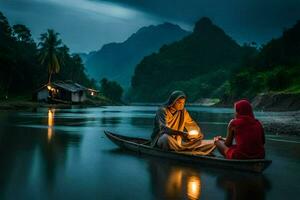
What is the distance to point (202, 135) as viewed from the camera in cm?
1497

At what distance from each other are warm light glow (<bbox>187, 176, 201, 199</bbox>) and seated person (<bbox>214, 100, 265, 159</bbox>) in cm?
153

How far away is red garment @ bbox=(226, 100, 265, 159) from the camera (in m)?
12.3

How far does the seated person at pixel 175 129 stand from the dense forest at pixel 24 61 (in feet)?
210

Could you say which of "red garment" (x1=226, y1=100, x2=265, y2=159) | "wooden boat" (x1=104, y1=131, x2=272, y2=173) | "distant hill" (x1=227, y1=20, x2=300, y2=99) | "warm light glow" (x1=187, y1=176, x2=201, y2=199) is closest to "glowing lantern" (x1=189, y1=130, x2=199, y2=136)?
"wooden boat" (x1=104, y1=131, x2=272, y2=173)

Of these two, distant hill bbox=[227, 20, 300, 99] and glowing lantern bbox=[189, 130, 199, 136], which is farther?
distant hill bbox=[227, 20, 300, 99]

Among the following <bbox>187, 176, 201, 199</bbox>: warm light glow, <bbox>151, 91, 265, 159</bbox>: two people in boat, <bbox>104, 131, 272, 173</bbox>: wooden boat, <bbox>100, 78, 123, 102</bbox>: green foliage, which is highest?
<bbox>100, 78, 123, 102</bbox>: green foliage

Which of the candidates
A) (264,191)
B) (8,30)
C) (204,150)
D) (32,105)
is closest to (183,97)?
(204,150)

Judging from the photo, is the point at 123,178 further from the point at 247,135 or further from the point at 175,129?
the point at 175,129

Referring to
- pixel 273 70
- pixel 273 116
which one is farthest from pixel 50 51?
pixel 273 70

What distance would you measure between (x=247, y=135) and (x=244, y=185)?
1.70m

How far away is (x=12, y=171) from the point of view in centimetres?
1242

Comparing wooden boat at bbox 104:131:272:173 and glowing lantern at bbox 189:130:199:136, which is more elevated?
glowing lantern at bbox 189:130:199:136

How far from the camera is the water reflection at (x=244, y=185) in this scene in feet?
32.5

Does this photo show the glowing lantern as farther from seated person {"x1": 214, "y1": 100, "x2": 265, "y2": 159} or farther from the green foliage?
the green foliage
